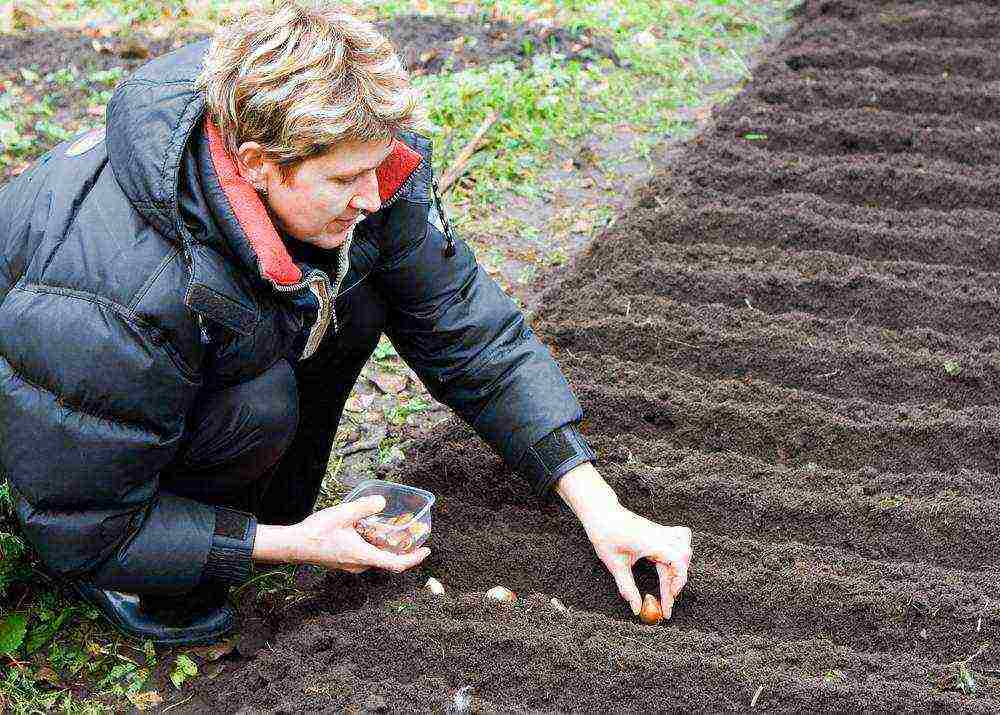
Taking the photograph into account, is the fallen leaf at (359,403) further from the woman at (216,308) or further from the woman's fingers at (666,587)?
the woman's fingers at (666,587)

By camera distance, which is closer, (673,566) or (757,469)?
(673,566)

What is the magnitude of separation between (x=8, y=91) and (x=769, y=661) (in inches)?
188

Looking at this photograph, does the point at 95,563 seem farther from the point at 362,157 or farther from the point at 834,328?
the point at 834,328

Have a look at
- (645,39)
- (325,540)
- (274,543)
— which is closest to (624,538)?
(325,540)

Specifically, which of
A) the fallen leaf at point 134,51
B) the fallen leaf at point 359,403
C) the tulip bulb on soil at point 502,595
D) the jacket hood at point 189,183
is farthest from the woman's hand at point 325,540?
the fallen leaf at point 134,51

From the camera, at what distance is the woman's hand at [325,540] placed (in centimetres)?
219

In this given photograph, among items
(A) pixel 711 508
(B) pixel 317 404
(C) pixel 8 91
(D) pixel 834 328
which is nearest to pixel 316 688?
(B) pixel 317 404

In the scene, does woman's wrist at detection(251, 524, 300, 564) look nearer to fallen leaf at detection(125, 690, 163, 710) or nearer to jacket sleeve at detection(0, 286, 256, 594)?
jacket sleeve at detection(0, 286, 256, 594)

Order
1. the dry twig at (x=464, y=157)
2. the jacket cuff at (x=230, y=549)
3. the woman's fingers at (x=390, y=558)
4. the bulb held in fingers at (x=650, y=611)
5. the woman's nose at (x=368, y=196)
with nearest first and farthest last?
the woman's nose at (x=368, y=196) < the jacket cuff at (x=230, y=549) < the woman's fingers at (x=390, y=558) < the bulb held in fingers at (x=650, y=611) < the dry twig at (x=464, y=157)

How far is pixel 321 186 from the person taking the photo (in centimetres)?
192

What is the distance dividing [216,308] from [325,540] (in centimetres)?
59

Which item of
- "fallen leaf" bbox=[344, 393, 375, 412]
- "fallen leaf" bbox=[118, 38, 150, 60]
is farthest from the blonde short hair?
"fallen leaf" bbox=[118, 38, 150, 60]

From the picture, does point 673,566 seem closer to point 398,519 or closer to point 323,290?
point 398,519

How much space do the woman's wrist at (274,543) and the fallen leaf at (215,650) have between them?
0.39 metres
